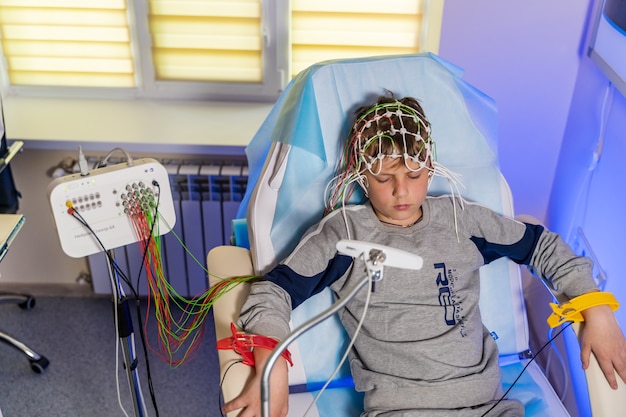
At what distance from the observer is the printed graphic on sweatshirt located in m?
1.41

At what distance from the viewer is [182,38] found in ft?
7.29

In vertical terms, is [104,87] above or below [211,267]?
above

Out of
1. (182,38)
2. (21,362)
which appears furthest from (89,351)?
(182,38)

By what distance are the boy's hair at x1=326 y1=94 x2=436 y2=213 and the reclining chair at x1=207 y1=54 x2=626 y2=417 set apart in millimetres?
66

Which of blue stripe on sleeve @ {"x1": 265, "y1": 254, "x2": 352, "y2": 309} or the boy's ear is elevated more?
the boy's ear

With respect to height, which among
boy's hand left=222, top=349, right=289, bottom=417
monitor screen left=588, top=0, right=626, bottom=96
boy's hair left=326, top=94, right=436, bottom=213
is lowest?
boy's hand left=222, top=349, right=289, bottom=417

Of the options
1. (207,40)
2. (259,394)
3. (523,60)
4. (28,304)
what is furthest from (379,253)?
(28,304)

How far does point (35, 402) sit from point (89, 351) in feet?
0.81

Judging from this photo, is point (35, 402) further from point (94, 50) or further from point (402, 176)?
point (402, 176)

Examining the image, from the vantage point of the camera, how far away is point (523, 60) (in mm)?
2016

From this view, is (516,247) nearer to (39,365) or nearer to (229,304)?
(229,304)

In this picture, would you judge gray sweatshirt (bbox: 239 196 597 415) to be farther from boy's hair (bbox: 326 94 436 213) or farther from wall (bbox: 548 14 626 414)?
wall (bbox: 548 14 626 414)

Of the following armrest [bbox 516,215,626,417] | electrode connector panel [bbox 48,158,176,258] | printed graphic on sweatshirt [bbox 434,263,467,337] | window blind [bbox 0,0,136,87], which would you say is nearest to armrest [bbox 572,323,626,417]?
armrest [bbox 516,215,626,417]

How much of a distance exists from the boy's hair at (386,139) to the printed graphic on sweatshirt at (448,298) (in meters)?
0.22
